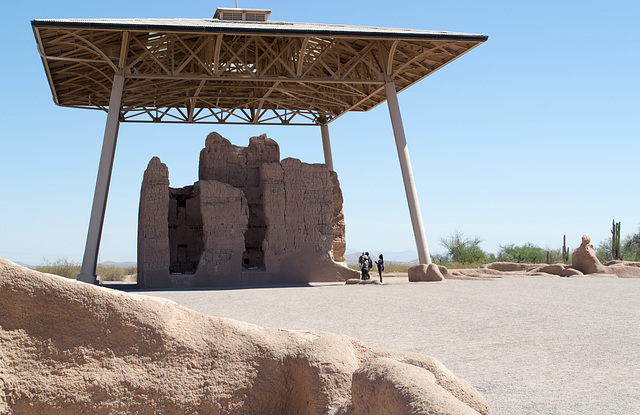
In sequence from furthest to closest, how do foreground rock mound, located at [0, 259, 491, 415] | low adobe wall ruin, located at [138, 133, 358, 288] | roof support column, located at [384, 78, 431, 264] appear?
roof support column, located at [384, 78, 431, 264]
low adobe wall ruin, located at [138, 133, 358, 288]
foreground rock mound, located at [0, 259, 491, 415]

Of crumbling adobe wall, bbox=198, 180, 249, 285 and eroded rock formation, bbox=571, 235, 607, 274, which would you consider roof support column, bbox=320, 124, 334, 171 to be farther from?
eroded rock formation, bbox=571, 235, 607, 274

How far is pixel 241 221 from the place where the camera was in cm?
1947

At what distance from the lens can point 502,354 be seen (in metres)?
7.84

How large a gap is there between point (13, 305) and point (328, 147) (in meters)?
26.0

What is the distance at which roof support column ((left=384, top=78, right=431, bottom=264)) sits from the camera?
68.9 ft

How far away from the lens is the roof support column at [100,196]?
18625 mm

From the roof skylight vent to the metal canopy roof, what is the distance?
968mm

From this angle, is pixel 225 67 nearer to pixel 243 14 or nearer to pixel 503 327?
pixel 243 14

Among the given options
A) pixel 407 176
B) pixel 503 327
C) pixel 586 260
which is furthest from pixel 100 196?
pixel 586 260

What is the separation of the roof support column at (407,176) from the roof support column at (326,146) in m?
7.34

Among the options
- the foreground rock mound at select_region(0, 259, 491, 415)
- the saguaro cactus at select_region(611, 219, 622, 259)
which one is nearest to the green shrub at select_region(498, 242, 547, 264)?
the saguaro cactus at select_region(611, 219, 622, 259)

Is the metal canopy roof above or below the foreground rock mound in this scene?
above

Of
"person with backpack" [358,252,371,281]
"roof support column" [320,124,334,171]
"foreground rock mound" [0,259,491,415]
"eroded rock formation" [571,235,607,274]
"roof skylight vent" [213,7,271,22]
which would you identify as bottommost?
"foreground rock mound" [0,259,491,415]

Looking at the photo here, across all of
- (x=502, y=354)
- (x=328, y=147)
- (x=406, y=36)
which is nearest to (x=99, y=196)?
(x=406, y=36)
